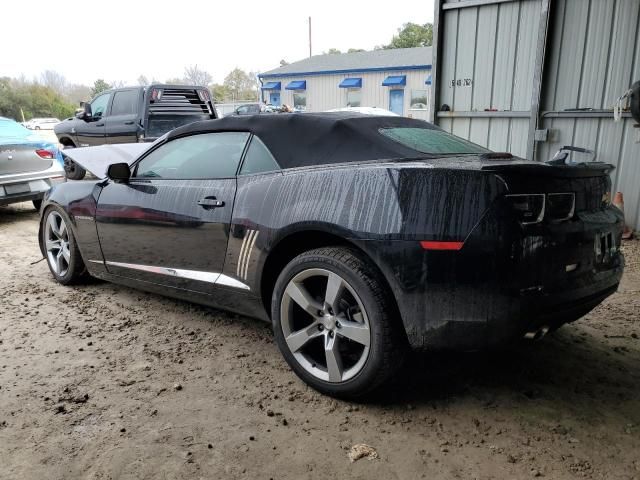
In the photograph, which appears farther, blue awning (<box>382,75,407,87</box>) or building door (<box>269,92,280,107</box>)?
building door (<box>269,92,280,107</box>)

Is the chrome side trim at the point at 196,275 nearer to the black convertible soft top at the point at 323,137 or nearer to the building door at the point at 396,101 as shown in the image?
the black convertible soft top at the point at 323,137

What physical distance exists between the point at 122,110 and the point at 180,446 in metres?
9.33

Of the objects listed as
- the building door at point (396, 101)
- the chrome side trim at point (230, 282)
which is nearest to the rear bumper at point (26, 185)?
the chrome side trim at point (230, 282)

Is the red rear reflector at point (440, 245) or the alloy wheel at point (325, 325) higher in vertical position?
the red rear reflector at point (440, 245)

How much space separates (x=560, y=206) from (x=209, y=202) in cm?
194

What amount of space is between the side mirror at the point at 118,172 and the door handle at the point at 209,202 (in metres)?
0.89

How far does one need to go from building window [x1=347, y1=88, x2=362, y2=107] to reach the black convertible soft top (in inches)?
1076

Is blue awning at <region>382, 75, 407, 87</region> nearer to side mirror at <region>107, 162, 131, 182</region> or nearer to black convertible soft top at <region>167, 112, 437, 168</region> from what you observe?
side mirror at <region>107, 162, 131, 182</region>

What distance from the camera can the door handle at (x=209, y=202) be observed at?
10.1 ft

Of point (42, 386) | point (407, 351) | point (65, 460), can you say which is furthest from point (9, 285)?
point (407, 351)

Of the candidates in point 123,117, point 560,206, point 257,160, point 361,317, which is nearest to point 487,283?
point 560,206

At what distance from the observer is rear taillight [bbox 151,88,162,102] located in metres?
9.83

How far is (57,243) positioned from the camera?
15.0 ft

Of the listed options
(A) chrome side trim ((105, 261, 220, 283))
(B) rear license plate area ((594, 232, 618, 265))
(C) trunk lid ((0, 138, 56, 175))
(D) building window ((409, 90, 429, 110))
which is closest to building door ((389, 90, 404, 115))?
(D) building window ((409, 90, 429, 110))
